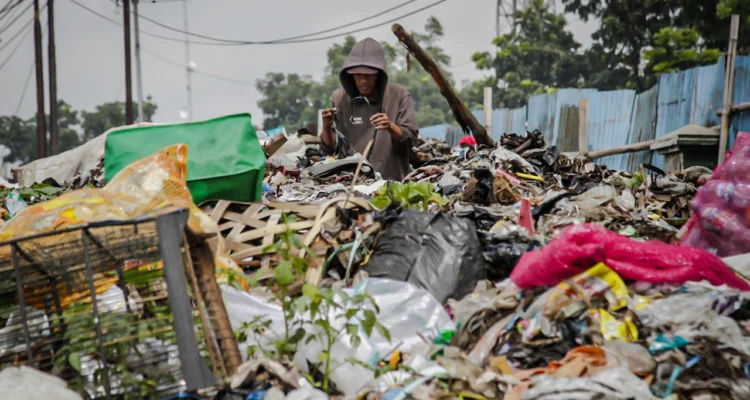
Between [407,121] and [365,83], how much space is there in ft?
1.52

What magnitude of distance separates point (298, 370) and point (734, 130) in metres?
7.20

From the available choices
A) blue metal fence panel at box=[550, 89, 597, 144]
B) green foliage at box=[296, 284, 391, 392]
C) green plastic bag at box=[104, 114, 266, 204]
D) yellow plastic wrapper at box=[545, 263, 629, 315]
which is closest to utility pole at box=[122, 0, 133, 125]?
blue metal fence panel at box=[550, 89, 597, 144]

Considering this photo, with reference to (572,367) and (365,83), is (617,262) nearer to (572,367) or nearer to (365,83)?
(572,367)

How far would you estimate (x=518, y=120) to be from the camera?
602 inches

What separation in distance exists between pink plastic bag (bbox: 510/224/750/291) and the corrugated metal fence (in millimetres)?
6044

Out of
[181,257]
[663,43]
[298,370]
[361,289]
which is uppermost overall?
[663,43]

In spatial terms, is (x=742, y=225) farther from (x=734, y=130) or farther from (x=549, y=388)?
(x=734, y=130)

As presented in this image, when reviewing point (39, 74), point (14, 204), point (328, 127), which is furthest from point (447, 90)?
point (39, 74)

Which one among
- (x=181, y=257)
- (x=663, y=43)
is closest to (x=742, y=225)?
(x=181, y=257)

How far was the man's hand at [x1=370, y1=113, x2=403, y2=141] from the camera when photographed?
17.7 feet

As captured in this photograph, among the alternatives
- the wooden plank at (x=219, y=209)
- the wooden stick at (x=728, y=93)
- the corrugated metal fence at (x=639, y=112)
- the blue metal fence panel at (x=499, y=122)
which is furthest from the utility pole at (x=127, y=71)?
the wooden plank at (x=219, y=209)

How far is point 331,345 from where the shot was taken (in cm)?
254

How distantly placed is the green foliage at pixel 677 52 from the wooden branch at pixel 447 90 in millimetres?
13620

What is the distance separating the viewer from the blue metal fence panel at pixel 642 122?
10742 mm
